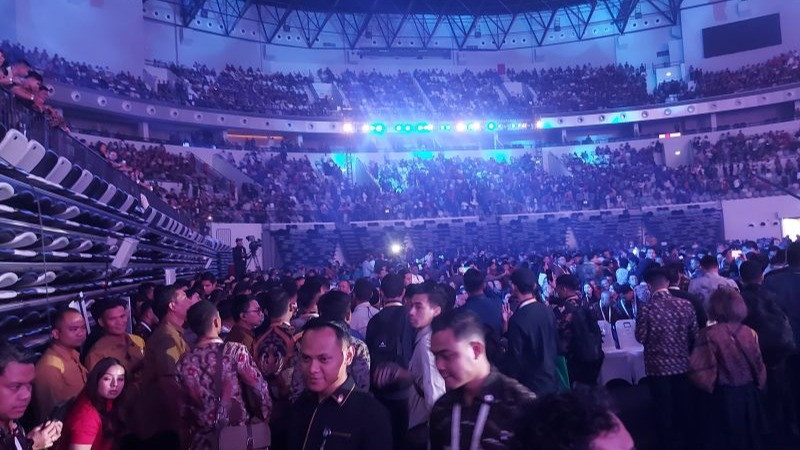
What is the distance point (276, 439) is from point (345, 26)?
40.6 metres

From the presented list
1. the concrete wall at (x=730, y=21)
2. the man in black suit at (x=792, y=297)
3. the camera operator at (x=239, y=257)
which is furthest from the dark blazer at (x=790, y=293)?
the concrete wall at (x=730, y=21)

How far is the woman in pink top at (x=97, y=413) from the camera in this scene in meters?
3.67

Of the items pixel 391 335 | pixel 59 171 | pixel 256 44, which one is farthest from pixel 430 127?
pixel 391 335

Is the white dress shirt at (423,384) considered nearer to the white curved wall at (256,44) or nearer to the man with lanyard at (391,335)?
the man with lanyard at (391,335)

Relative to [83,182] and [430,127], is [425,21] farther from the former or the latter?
[83,182]

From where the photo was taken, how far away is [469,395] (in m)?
2.75

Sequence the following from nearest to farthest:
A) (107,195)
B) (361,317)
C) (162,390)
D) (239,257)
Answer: (162,390), (361,317), (107,195), (239,257)

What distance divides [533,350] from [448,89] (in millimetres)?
37797

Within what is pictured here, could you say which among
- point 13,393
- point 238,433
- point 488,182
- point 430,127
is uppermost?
point 430,127

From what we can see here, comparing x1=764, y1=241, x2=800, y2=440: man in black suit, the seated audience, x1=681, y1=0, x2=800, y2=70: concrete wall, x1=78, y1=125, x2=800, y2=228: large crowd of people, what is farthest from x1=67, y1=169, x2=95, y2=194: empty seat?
x1=681, y1=0, x2=800, y2=70: concrete wall

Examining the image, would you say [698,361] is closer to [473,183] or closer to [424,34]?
[473,183]

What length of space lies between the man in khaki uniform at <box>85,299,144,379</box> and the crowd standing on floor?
0.04 ft

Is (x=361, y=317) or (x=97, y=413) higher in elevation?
(x=361, y=317)

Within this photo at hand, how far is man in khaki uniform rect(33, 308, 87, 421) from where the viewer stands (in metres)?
4.35
